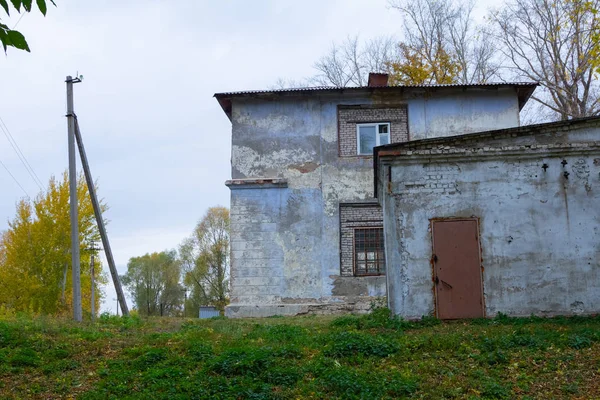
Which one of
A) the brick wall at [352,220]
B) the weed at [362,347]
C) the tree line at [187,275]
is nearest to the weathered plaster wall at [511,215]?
the weed at [362,347]

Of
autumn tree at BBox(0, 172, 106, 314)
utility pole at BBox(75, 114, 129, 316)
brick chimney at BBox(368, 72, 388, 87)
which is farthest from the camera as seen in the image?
autumn tree at BBox(0, 172, 106, 314)

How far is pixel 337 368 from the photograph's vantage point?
28.8 feet

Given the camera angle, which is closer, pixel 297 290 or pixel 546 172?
pixel 546 172

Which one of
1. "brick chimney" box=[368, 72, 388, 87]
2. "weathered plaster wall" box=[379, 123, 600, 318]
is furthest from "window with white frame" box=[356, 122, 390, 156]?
"weathered plaster wall" box=[379, 123, 600, 318]

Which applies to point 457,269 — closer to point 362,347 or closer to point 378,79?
point 362,347

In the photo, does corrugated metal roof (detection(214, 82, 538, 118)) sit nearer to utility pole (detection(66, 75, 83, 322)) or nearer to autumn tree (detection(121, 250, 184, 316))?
utility pole (detection(66, 75, 83, 322))

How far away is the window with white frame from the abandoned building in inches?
1.2

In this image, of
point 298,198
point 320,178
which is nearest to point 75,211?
point 298,198

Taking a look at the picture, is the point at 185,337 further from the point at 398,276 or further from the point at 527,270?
the point at 527,270

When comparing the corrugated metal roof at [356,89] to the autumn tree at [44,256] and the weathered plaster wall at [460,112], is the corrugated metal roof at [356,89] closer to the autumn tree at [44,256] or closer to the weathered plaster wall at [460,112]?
the weathered plaster wall at [460,112]

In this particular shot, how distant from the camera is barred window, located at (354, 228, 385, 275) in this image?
18281mm

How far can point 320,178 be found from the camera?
61.9ft

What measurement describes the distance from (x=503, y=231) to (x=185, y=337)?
6341mm

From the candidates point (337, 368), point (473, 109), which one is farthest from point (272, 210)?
point (337, 368)
